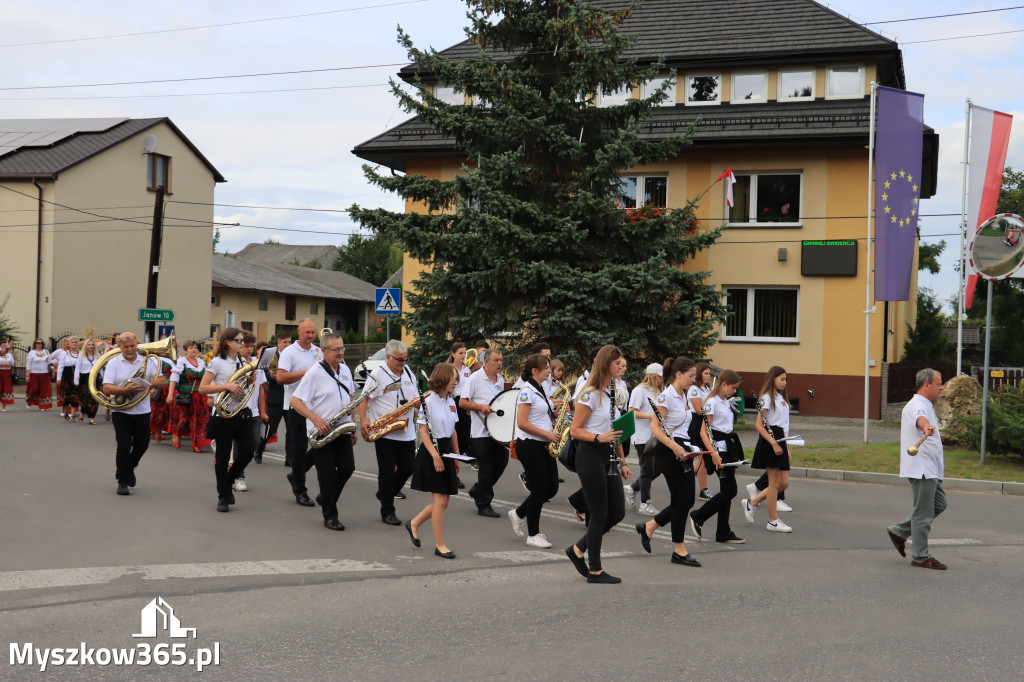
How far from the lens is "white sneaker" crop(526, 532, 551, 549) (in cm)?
857

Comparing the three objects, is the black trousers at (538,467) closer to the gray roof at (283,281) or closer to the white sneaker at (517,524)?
the white sneaker at (517,524)

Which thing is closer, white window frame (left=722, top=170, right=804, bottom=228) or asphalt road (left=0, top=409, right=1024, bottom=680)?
asphalt road (left=0, top=409, right=1024, bottom=680)

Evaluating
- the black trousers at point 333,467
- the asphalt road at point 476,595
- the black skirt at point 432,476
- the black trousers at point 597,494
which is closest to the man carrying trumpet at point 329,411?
the black trousers at point 333,467

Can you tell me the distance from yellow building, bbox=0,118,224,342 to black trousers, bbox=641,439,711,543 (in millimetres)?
32855

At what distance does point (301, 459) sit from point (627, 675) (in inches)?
240

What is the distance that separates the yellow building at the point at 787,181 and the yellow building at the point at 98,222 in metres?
17.6

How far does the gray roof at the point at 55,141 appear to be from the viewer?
36938mm

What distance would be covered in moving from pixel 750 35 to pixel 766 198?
195 inches

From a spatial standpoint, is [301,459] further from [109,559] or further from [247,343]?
[247,343]

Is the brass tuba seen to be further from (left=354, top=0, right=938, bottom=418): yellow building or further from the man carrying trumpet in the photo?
(left=354, top=0, right=938, bottom=418): yellow building

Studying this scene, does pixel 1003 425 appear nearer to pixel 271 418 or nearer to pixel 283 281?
pixel 271 418

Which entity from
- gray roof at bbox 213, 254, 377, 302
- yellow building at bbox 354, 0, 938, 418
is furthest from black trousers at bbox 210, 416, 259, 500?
gray roof at bbox 213, 254, 377, 302

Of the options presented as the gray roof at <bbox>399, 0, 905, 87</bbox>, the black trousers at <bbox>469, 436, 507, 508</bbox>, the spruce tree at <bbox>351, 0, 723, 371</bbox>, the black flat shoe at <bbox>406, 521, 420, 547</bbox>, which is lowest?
the black flat shoe at <bbox>406, 521, 420, 547</bbox>

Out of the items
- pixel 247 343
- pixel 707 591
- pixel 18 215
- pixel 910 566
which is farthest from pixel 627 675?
pixel 18 215
